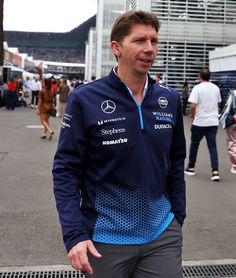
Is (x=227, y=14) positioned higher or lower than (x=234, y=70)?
higher

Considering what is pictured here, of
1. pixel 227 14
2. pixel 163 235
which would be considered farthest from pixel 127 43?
pixel 227 14

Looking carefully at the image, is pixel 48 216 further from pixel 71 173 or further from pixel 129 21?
pixel 129 21

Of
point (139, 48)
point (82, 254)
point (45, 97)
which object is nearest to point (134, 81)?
point (139, 48)

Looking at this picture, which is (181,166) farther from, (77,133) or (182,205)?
(77,133)

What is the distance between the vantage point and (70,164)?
7.10 ft

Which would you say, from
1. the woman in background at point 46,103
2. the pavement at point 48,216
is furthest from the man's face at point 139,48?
the woman in background at point 46,103

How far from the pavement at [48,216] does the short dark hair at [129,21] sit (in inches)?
98.6

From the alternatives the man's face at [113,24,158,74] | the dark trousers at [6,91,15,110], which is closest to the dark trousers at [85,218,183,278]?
the man's face at [113,24,158,74]

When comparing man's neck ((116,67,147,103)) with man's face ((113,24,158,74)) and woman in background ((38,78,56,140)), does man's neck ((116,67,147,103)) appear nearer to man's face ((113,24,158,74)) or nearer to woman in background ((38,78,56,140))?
man's face ((113,24,158,74))

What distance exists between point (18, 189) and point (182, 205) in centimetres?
467

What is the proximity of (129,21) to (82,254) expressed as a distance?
106 centimetres

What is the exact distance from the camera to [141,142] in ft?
7.06

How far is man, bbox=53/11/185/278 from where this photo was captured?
213 cm

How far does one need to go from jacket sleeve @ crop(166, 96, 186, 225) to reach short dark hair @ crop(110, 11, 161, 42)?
47 cm
